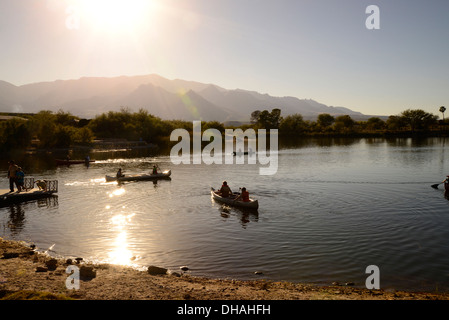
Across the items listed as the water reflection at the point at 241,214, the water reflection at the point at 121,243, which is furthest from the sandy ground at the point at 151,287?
the water reflection at the point at 241,214

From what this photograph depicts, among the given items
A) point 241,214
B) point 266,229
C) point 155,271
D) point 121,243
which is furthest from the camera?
point 241,214

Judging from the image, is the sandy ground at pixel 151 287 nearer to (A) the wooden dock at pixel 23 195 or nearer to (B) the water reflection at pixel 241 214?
(B) the water reflection at pixel 241 214

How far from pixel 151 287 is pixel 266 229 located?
43.8 ft

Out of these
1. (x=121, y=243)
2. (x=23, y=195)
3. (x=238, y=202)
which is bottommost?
(x=121, y=243)

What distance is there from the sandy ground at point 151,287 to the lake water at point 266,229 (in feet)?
5.74

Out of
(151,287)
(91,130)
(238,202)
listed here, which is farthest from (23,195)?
(91,130)

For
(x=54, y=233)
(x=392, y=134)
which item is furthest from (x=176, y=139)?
(x=54, y=233)

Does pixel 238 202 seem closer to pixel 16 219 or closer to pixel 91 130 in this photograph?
pixel 16 219

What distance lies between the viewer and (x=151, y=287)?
46.8ft

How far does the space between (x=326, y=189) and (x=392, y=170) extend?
71.6 ft

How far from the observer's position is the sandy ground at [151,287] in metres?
13.2

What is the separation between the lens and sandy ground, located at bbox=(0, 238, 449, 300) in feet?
43.4
